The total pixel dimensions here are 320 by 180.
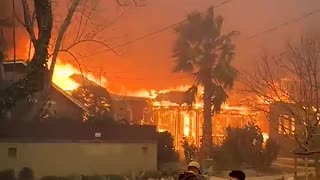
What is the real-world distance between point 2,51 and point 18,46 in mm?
3996

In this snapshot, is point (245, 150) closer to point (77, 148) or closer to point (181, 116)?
point (181, 116)

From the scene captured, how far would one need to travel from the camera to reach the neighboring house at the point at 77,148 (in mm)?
23359

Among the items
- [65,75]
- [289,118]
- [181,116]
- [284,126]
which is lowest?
[284,126]

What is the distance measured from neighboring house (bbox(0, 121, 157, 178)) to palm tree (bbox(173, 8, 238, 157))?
25.6 ft

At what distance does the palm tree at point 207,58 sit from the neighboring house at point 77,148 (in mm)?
7789

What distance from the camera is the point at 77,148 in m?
24.8

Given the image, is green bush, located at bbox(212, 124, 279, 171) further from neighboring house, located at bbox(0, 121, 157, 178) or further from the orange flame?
the orange flame

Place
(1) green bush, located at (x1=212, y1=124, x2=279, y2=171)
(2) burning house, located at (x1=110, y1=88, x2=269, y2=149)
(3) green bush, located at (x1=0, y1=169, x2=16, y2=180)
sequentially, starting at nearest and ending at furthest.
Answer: (3) green bush, located at (x1=0, y1=169, x2=16, y2=180) → (1) green bush, located at (x1=212, y1=124, x2=279, y2=171) → (2) burning house, located at (x1=110, y1=88, x2=269, y2=149)

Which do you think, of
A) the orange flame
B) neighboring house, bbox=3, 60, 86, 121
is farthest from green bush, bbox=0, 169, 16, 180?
the orange flame

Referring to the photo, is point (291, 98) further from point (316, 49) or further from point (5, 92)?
point (5, 92)

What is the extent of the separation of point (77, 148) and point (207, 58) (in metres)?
12.8

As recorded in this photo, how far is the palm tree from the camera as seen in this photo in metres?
34.0

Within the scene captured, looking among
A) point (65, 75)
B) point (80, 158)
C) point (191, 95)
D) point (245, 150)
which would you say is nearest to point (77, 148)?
point (80, 158)

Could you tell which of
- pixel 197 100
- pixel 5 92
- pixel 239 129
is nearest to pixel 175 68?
pixel 197 100
